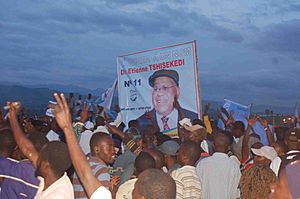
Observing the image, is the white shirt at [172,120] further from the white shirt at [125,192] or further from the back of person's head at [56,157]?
the back of person's head at [56,157]

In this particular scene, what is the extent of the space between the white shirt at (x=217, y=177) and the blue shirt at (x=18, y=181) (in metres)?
2.21

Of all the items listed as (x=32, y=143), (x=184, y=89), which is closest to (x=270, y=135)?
(x=184, y=89)

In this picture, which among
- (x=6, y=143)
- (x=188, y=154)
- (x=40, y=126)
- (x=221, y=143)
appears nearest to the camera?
(x=6, y=143)

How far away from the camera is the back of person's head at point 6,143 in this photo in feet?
16.0

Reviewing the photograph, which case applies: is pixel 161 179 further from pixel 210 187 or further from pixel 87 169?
pixel 210 187

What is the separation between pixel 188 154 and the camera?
548 centimetres

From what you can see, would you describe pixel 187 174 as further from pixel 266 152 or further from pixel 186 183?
pixel 266 152

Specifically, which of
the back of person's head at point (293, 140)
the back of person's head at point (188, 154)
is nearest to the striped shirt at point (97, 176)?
the back of person's head at point (188, 154)

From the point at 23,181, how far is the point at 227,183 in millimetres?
2528

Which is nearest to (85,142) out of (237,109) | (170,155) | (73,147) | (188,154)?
(170,155)

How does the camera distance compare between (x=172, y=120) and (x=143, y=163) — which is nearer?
(x=143, y=163)

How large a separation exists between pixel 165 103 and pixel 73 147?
21.7ft

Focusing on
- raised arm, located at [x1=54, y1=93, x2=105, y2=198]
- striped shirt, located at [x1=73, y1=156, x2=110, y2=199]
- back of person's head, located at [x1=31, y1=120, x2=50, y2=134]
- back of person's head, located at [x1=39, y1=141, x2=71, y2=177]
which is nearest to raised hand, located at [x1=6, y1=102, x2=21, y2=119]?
striped shirt, located at [x1=73, y1=156, x2=110, y2=199]

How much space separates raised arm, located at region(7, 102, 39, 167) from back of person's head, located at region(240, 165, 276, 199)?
1908 mm
